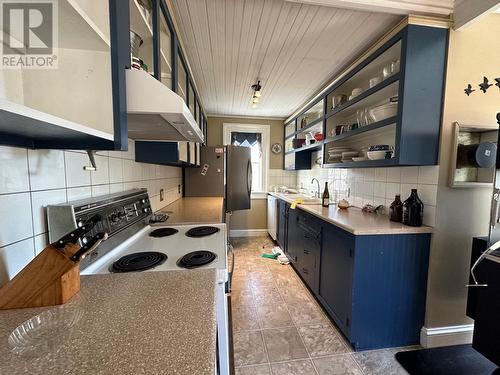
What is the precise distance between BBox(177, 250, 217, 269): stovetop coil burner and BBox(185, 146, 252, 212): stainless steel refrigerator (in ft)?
7.91

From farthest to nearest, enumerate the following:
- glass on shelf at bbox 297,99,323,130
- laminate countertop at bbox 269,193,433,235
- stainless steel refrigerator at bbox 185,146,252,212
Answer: stainless steel refrigerator at bbox 185,146,252,212
glass on shelf at bbox 297,99,323,130
laminate countertop at bbox 269,193,433,235


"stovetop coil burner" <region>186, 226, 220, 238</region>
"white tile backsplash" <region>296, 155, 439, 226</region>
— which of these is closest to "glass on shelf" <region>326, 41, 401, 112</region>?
"white tile backsplash" <region>296, 155, 439, 226</region>

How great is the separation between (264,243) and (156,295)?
3.33 m

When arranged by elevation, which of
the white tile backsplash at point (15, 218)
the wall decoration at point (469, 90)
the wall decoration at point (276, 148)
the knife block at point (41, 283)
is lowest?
the knife block at point (41, 283)

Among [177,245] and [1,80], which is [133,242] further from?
[1,80]

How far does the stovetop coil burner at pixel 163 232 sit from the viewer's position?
143 cm

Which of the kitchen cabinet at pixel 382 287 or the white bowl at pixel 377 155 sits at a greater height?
the white bowl at pixel 377 155

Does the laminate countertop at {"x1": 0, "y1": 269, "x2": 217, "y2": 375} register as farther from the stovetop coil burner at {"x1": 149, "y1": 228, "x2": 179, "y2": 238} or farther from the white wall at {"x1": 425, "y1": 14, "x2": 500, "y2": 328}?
the white wall at {"x1": 425, "y1": 14, "x2": 500, "y2": 328}

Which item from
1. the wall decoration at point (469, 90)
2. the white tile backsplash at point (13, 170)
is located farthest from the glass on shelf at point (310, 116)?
the white tile backsplash at point (13, 170)

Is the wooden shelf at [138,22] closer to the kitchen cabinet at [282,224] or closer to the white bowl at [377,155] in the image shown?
the white bowl at [377,155]

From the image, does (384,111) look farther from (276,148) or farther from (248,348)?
(276,148)

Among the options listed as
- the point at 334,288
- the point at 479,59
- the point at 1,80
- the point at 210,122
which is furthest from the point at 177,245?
the point at 210,122

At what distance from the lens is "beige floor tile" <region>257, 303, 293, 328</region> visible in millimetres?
1850

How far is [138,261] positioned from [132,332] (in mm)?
561
